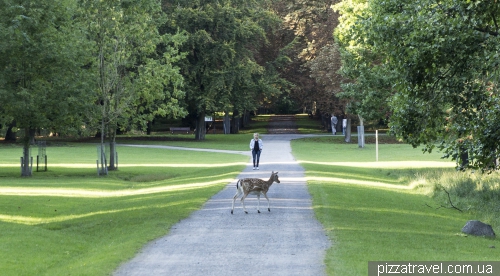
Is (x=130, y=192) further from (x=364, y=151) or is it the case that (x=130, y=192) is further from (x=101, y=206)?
(x=364, y=151)

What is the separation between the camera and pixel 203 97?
63469mm

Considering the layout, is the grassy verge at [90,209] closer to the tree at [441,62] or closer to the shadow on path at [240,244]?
the shadow on path at [240,244]

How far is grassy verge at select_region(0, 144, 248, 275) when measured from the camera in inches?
510

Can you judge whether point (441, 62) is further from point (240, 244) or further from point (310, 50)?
point (310, 50)

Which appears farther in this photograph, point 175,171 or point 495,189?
point 175,171

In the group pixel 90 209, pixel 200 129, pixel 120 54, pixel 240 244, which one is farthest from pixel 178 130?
pixel 240 244

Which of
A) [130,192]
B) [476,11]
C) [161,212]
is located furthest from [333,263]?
[130,192]

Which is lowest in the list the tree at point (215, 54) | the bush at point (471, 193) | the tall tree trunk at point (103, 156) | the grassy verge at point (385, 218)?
the bush at point (471, 193)

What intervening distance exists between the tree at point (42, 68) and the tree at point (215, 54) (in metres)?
28.1

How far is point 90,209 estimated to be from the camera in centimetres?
2145

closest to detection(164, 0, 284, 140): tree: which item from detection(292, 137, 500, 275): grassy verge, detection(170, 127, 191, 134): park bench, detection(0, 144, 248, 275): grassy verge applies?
detection(170, 127, 191, 134): park bench

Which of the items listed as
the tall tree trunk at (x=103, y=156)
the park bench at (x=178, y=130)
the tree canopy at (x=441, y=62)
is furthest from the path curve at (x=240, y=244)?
the park bench at (x=178, y=130)

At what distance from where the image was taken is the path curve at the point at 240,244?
11.3m

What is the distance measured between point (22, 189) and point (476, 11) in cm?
1884
